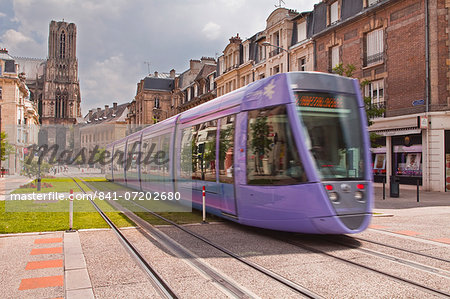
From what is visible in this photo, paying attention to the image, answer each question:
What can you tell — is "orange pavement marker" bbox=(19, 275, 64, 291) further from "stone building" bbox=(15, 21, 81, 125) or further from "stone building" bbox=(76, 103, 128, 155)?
"stone building" bbox=(15, 21, 81, 125)

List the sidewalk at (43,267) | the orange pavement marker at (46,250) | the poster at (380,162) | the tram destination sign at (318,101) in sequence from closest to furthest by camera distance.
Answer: the sidewalk at (43,267), the orange pavement marker at (46,250), the tram destination sign at (318,101), the poster at (380,162)

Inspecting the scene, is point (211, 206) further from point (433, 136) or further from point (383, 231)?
point (433, 136)

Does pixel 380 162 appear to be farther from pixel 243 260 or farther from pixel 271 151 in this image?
pixel 243 260

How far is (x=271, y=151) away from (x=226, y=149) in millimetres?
1824

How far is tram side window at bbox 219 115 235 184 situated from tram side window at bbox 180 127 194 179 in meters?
2.11

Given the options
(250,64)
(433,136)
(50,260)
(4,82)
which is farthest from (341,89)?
(4,82)

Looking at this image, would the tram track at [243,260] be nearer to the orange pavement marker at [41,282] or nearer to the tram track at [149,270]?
the tram track at [149,270]

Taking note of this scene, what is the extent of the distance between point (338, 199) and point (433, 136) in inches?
630

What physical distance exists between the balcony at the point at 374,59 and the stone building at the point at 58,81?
398 ft

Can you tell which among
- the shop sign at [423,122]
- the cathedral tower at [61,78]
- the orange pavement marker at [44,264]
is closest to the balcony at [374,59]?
the shop sign at [423,122]

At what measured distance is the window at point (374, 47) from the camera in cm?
2330

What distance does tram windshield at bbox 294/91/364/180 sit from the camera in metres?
7.24

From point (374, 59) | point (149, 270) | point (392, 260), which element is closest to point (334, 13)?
point (374, 59)

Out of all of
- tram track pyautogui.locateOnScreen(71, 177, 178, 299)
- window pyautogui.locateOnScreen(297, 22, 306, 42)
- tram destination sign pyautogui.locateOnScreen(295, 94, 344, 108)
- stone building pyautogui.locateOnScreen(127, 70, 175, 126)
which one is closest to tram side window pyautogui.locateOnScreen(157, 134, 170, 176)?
tram track pyautogui.locateOnScreen(71, 177, 178, 299)
